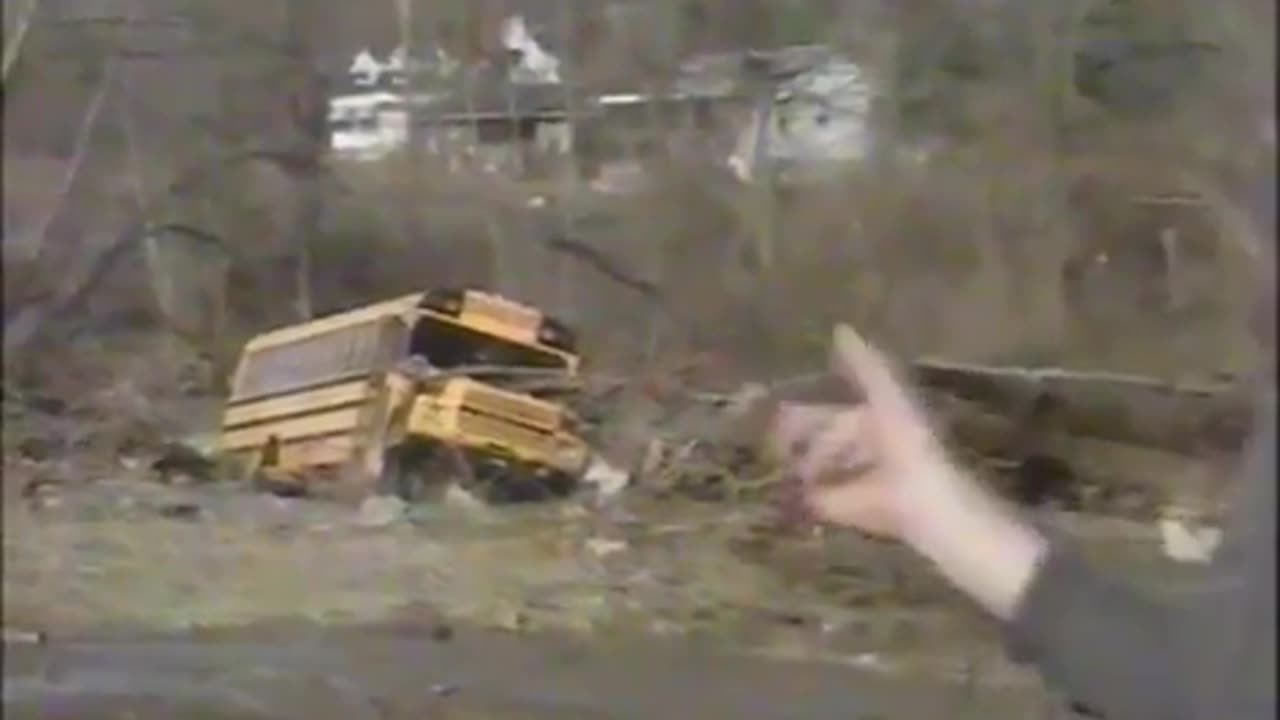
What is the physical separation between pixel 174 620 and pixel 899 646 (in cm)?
40

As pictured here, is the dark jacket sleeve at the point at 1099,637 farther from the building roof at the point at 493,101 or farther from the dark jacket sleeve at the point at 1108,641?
the building roof at the point at 493,101

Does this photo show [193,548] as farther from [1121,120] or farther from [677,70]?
[1121,120]

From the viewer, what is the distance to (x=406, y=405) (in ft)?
4.04

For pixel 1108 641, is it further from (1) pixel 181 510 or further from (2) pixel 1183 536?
(1) pixel 181 510

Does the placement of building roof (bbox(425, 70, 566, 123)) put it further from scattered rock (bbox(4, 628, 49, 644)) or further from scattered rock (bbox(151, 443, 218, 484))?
scattered rock (bbox(4, 628, 49, 644))

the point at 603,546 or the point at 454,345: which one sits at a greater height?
the point at 454,345

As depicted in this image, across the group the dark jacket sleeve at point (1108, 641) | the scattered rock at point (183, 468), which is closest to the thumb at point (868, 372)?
the dark jacket sleeve at point (1108, 641)

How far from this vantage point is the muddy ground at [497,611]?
1.18 meters

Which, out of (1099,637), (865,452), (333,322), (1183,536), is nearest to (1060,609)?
(1099,637)

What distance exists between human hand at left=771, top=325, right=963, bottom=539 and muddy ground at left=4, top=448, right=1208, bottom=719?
0.16ft

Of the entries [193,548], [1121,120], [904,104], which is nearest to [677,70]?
[904,104]

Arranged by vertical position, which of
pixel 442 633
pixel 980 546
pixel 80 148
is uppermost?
pixel 80 148

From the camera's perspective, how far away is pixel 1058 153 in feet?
4.26

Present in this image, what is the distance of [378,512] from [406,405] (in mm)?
60
